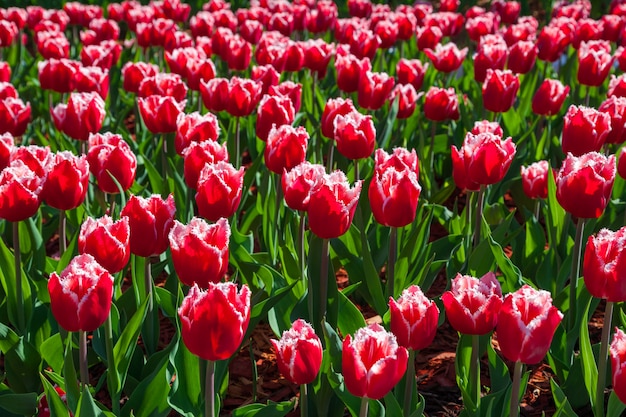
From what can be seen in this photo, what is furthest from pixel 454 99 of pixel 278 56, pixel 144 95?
pixel 144 95

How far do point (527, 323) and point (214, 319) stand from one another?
2.16 feet

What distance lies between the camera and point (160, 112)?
331 centimetres

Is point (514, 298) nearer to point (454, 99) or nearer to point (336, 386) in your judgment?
point (336, 386)

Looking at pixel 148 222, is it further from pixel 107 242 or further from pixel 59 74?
pixel 59 74

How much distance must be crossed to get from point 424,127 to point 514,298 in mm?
2808

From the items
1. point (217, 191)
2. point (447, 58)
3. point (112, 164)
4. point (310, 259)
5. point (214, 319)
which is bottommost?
point (447, 58)

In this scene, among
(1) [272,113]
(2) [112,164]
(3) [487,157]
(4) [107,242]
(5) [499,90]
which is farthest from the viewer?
(5) [499,90]

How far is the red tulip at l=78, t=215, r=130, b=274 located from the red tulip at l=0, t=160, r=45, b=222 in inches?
14.0

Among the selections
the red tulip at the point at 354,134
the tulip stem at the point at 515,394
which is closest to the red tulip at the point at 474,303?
the tulip stem at the point at 515,394

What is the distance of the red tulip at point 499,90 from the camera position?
11.7ft

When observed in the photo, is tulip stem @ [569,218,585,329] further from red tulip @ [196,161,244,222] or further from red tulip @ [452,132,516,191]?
red tulip @ [196,161,244,222]

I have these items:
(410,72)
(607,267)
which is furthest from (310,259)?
(410,72)

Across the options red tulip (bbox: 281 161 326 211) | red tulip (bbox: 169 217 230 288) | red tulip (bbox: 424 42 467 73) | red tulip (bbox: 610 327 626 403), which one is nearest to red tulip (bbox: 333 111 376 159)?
red tulip (bbox: 281 161 326 211)

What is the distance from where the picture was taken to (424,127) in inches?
176
